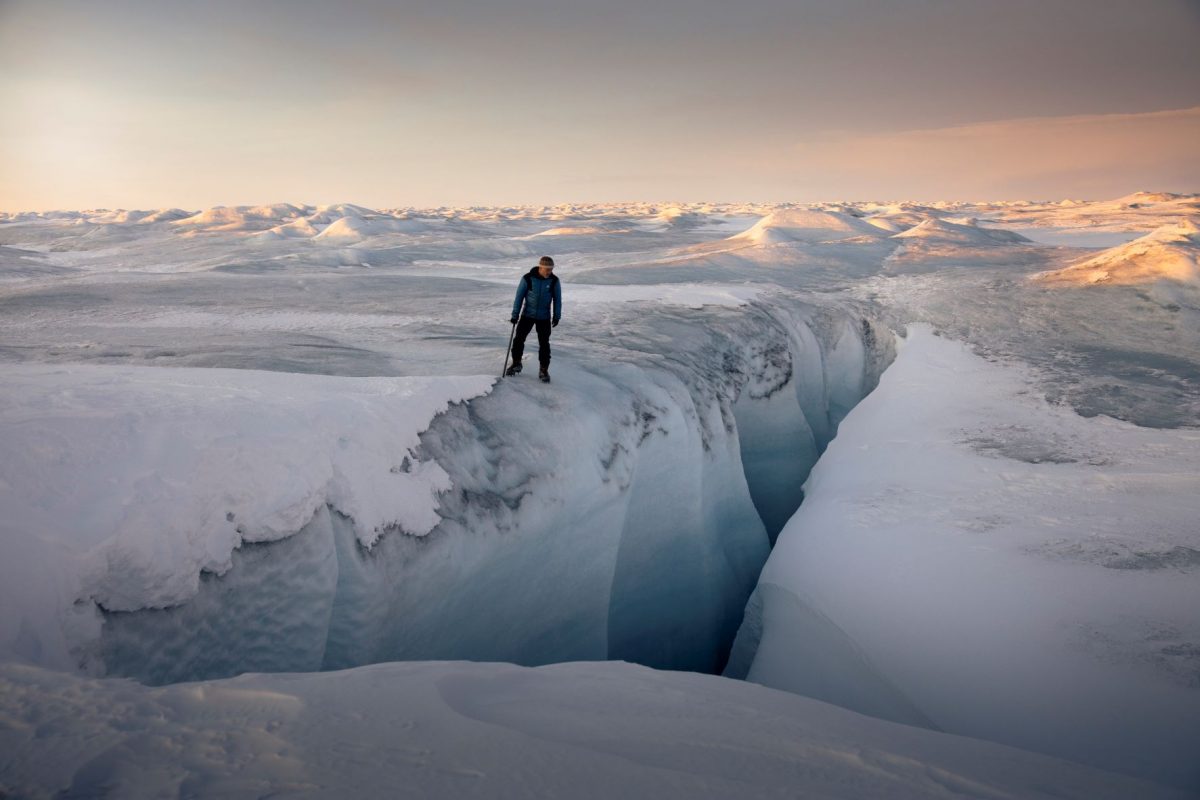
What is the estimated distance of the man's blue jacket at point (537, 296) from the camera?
5602mm

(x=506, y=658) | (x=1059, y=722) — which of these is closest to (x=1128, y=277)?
(x=1059, y=722)

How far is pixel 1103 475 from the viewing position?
5.64 metres

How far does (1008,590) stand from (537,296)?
13.2ft

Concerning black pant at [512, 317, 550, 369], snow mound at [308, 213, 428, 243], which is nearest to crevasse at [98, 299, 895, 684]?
black pant at [512, 317, 550, 369]

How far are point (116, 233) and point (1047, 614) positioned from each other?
118ft

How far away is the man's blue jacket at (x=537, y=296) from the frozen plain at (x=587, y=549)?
645 mm

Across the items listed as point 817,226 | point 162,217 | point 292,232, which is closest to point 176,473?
A: point 817,226

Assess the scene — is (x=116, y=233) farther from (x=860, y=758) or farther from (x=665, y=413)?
(x=860, y=758)

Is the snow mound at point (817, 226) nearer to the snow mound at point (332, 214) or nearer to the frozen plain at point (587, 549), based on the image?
the frozen plain at point (587, 549)

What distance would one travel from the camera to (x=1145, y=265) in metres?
12.7

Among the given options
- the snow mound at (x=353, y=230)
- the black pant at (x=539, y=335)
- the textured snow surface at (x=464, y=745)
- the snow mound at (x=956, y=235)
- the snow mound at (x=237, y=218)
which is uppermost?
the snow mound at (x=237, y=218)

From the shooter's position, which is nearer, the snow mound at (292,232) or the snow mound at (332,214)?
the snow mound at (292,232)

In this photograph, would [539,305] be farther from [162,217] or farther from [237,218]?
[162,217]

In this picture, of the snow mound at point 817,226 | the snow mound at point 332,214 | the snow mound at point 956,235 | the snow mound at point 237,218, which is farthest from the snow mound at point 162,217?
the snow mound at point 956,235
